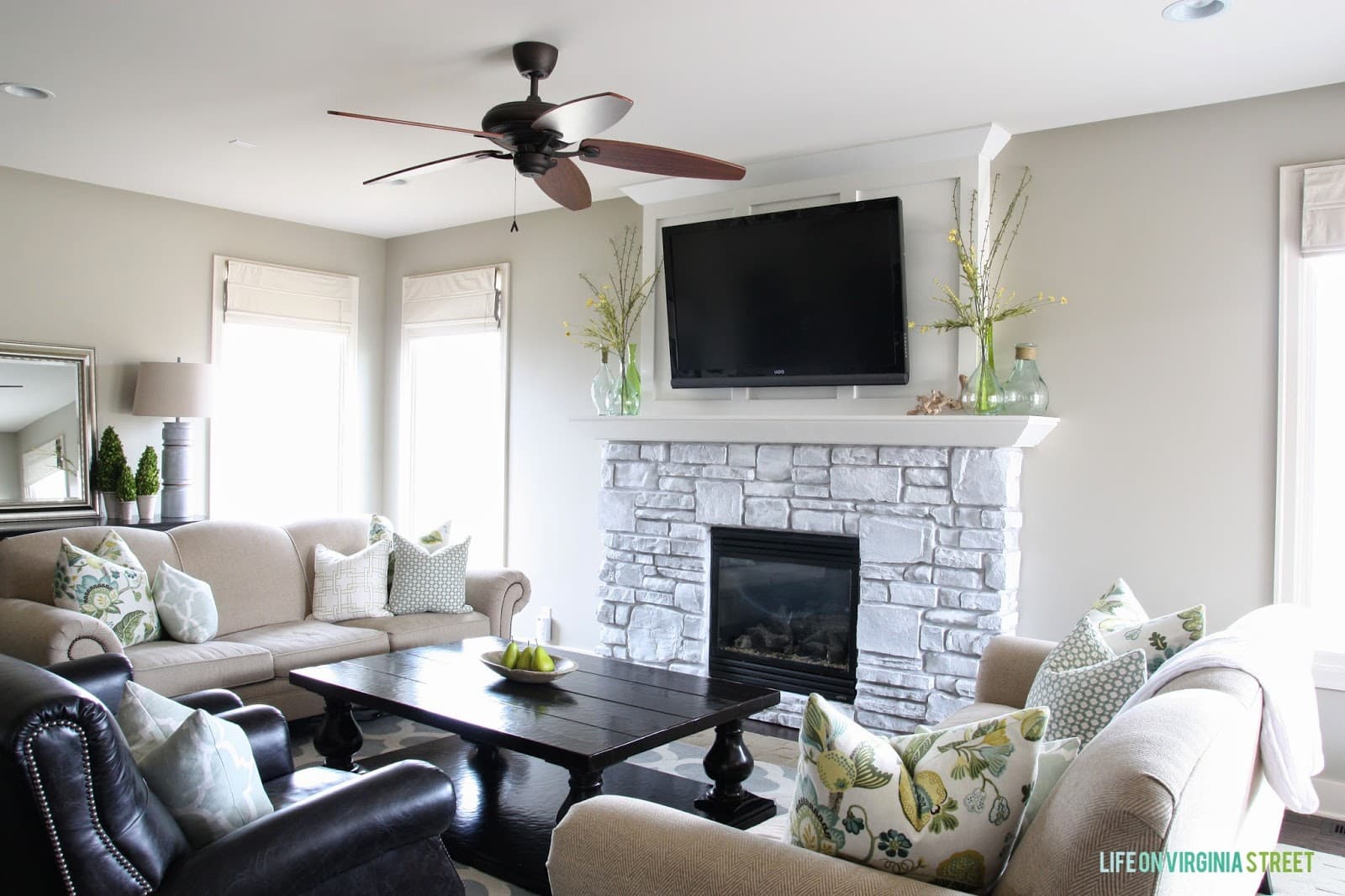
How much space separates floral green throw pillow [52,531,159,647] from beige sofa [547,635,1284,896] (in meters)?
2.82

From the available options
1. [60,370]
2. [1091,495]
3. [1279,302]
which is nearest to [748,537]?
[1091,495]

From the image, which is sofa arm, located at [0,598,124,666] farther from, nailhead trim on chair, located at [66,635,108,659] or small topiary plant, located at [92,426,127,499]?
small topiary plant, located at [92,426,127,499]

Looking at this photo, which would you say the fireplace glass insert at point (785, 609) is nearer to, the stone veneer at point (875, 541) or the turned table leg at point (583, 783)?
the stone veneer at point (875, 541)

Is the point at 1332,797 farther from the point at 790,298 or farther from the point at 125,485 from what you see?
the point at 125,485

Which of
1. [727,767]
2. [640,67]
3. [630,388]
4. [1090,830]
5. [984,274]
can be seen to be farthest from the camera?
[630,388]

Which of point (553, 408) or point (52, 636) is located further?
point (553, 408)

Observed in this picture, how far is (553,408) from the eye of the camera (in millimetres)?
5793

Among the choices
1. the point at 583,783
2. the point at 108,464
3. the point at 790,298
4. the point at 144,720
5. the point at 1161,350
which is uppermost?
the point at 790,298

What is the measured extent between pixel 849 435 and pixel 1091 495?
3.26 ft

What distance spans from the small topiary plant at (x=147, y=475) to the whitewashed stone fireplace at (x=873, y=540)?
2.48 metres

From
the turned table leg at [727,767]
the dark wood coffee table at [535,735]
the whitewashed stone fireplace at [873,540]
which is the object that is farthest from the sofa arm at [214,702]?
the whitewashed stone fireplace at [873,540]

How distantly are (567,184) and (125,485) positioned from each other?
3.22 meters

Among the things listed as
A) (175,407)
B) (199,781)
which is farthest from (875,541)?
(175,407)

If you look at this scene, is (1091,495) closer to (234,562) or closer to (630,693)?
(630,693)
